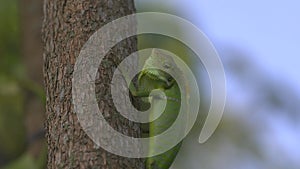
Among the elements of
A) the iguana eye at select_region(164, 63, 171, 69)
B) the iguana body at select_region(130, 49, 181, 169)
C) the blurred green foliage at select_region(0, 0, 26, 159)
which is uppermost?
the iguana eye at select_region(164, 63, 171, 69)

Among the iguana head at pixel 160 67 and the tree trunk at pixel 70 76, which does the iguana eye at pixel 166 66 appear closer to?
the iguana head at pixel 160 67

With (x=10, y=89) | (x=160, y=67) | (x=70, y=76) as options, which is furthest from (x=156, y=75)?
(x=10, y=89)

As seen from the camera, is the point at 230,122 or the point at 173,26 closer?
the point at 173,26

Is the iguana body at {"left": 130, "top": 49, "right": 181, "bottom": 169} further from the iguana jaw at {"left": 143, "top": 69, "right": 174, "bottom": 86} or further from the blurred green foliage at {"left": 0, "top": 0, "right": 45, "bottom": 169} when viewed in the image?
the blurred green foliage at {"left": 0, "top": 0, "right": 45, "bottom": 169}

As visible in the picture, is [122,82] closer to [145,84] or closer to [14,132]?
[145,84]

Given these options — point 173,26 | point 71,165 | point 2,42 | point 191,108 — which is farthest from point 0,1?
point 71,165

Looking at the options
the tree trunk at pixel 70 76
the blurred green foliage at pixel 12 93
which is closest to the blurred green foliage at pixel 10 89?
the blurred green foliage at pixel 12 93

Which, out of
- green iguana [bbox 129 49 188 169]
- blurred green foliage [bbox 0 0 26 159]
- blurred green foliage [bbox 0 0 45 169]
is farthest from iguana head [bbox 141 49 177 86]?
blurred green foliage [bbox 0 0 26 159]
